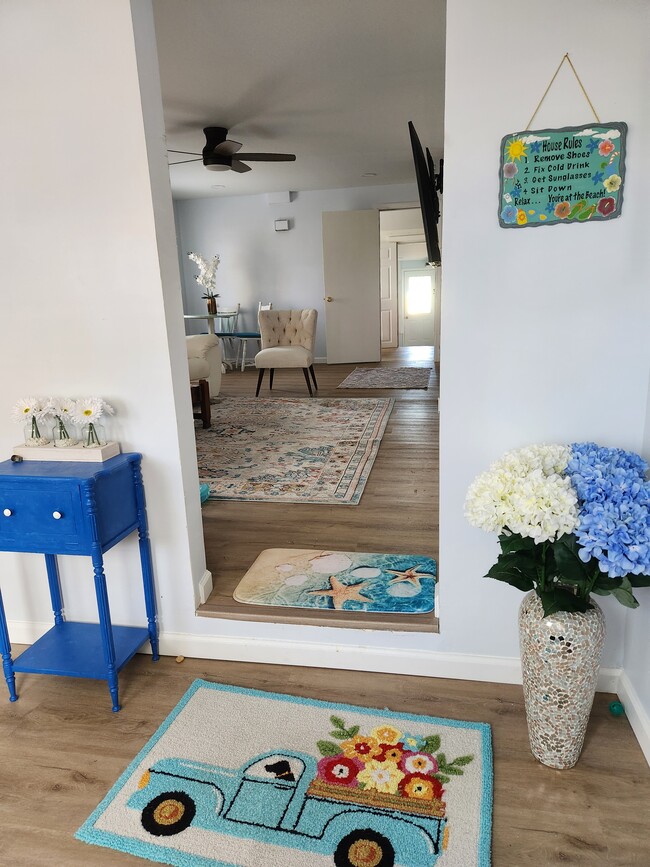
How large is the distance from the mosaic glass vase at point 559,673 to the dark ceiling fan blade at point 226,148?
4.30 meters

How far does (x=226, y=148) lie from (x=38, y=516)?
12.7 feet

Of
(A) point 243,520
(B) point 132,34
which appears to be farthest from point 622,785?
(B) point 132,34

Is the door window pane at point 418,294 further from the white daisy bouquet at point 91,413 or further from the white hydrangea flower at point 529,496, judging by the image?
the white hydrangea flower at point 529,496

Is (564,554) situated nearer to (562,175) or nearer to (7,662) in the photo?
(562,175)

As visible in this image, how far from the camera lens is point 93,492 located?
5.40 feet

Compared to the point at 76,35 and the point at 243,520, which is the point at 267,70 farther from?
the point at 243,520

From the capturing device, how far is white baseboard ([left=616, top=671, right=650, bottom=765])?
1.52 m

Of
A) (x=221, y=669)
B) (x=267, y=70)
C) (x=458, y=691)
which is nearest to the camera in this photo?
(x=458, y=691)

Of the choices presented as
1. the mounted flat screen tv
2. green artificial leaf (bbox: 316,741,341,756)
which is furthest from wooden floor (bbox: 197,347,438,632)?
the mounted flat screen tv

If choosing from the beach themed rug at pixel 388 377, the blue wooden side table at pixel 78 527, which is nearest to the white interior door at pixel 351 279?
the beach themed rug at pixel 388 377

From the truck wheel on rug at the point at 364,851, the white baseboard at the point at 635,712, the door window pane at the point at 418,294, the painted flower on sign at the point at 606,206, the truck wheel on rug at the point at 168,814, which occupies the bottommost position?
the truck wheel on rug at the point at 168,814

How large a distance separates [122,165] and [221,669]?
1.63 metres

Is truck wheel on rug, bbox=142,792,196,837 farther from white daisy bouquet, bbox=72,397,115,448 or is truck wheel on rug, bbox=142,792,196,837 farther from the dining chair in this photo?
the dining chair

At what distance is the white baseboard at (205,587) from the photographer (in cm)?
206
